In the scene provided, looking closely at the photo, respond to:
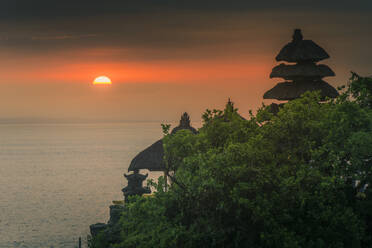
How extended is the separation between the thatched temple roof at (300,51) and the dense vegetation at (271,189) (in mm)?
15599

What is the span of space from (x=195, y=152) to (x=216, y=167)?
1.96 meters

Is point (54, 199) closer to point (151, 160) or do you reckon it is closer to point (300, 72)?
point (151, 160)

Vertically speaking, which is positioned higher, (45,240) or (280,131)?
(280,131)

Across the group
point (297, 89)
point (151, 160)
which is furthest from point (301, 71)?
point (151, 160)

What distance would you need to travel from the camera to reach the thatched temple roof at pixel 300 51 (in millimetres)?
34281

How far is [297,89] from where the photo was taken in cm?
3409

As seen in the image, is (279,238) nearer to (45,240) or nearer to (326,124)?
(326,124)

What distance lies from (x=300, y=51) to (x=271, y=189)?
19.0 m

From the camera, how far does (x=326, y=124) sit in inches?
722

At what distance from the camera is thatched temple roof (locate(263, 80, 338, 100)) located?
33875mm

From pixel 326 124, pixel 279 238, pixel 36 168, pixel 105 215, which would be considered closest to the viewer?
pixel 279 238

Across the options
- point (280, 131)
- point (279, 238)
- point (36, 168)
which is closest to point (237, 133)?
point (280, 131)

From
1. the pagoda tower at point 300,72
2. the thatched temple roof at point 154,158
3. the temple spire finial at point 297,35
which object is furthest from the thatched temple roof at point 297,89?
the thatched temple roof at point 154,158

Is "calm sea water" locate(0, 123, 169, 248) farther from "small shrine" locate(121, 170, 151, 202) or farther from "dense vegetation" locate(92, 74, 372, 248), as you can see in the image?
"dense vegetation" locate(92, 74, 372, 248)
